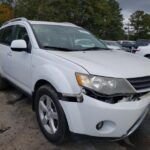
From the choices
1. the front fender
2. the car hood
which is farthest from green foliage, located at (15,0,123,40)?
the front fender

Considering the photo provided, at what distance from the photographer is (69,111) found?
3609 mm

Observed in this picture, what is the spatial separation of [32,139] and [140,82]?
1651 mm

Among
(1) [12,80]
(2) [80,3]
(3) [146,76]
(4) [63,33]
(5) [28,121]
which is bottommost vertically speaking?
(5) [28,121]

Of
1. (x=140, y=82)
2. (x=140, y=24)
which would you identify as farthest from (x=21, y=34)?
(x=140, y=24)

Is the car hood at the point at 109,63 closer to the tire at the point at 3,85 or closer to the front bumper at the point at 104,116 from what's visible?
the front bumper at the point at 104,116

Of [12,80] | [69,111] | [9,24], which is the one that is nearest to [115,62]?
[69,111]

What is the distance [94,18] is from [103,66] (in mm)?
→ 40822

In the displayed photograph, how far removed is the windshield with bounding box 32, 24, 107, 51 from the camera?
4781 mm

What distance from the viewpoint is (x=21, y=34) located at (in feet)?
18.1

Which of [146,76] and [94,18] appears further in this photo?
[94,18]

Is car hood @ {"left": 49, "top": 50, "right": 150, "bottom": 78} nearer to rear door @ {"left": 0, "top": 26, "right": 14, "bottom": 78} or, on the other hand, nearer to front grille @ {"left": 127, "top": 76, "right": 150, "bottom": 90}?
Result: front grille @ {"left": 127, "top": 76, "right": 150, "bottom": 90}

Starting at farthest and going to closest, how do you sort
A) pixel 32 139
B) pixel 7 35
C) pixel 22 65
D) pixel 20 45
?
pixel 7 35, pixel 22 65, pixel 20 45, pixel 32 139

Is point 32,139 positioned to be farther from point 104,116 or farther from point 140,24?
Result: point 140,24

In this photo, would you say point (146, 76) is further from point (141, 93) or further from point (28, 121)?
point (28, 121)
